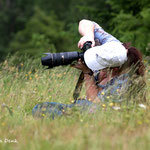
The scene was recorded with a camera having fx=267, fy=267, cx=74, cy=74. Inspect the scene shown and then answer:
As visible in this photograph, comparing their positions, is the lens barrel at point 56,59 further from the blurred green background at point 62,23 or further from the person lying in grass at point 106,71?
the blurred green background at point 62,23

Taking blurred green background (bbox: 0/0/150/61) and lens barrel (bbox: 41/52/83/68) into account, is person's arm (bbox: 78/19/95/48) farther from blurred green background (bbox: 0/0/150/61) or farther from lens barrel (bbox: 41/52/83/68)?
blurred green background (bbox: 0/0/150/61)

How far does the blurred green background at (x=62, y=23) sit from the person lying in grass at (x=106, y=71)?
6.51ft

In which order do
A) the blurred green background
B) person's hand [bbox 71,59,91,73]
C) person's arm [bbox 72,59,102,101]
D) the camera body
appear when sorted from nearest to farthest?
the camera body < person's hand [bbox 71,59,91,73] < person's arm [bbox 72,59,102,101] < the blurred green background

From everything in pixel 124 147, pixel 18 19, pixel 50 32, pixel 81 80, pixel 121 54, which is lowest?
pixel 124 147

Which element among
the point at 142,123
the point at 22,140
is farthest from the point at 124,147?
the point at 22,140

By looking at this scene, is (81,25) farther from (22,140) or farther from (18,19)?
(18,19)

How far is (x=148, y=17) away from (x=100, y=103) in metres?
4.26

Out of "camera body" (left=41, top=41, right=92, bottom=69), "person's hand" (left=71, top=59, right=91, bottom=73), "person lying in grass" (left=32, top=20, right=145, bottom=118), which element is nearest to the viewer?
"person lying in grass" (left=32, top=20, right=145, bottom=118)

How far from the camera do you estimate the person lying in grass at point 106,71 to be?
263cm

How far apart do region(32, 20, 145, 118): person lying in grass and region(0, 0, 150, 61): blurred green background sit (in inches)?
78.1

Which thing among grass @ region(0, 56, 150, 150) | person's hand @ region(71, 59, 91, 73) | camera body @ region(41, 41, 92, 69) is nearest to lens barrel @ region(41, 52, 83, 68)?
camera body @ region(41, 41, 92, 69)

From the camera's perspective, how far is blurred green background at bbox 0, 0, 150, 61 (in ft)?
21.4

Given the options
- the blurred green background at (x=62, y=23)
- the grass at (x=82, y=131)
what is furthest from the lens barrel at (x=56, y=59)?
the blurred green background at (x=62, y=23)

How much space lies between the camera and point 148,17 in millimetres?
6320
